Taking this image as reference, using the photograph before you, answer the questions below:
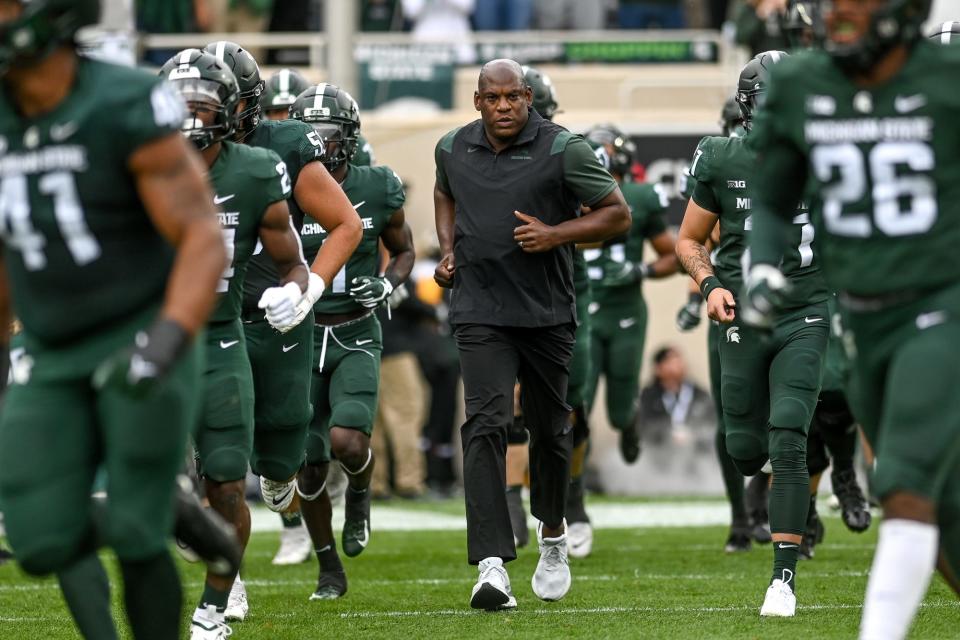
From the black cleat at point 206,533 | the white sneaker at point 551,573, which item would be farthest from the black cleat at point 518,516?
the black cleat at point 206,533

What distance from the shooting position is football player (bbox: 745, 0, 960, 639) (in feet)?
13.3

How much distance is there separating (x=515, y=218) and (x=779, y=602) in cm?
175

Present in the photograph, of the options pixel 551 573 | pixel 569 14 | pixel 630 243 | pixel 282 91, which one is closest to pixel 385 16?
pixel 569 14

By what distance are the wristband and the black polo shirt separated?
1.66 feet

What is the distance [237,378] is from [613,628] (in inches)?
62.3

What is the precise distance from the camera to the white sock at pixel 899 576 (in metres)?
4.01

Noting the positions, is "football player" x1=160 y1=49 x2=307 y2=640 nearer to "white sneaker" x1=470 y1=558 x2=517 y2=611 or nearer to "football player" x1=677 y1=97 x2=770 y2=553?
"white sneaker" x1=470 y1=558 x2=517 y2=611

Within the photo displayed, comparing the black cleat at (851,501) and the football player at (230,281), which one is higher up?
the football player at (230,281)

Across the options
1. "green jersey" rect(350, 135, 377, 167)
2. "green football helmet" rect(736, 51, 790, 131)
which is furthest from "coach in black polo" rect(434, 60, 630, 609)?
"green jersey" rect(350, 135, 377, 167)

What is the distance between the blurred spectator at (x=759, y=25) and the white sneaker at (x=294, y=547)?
5850mm

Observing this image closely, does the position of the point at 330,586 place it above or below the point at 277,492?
below

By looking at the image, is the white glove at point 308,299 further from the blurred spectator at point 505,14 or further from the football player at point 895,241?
the blurred spectator at point 505,14

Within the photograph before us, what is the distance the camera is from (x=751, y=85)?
6.95 meters

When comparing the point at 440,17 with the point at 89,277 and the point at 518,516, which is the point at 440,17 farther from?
the point at 89,277
